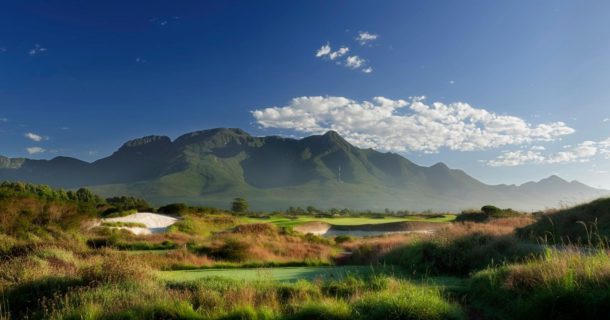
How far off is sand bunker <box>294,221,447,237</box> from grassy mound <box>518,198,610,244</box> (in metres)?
24.7

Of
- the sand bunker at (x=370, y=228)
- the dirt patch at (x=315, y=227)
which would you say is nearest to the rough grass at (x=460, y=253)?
the sand bunker at (x=370, y=228)

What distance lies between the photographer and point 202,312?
8766 mm

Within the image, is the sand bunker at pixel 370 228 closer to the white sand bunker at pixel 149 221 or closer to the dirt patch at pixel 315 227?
the dirt patch at pixel 315 227

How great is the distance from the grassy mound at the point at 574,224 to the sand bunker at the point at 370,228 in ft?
81.1

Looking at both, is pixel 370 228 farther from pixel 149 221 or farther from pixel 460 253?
pixel 460 253

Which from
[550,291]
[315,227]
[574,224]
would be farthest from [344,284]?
[315,227]

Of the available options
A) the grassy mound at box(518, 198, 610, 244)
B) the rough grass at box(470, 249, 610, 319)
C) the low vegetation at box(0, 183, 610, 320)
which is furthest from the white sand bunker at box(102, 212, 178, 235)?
the rough grass at box(470, 249, 610, 319)

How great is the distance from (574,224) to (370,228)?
94.7ft

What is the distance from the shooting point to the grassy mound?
16641 mm

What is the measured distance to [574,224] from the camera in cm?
1786

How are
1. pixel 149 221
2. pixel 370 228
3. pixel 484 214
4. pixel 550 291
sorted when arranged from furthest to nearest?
pixel 370 228, pixel 149 221, pixel 484 214, pixel 550 291

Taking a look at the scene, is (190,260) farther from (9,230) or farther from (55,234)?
(9,230)

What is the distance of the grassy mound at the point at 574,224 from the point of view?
1664 cm

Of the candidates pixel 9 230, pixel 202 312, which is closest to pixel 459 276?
pixel 202 312
